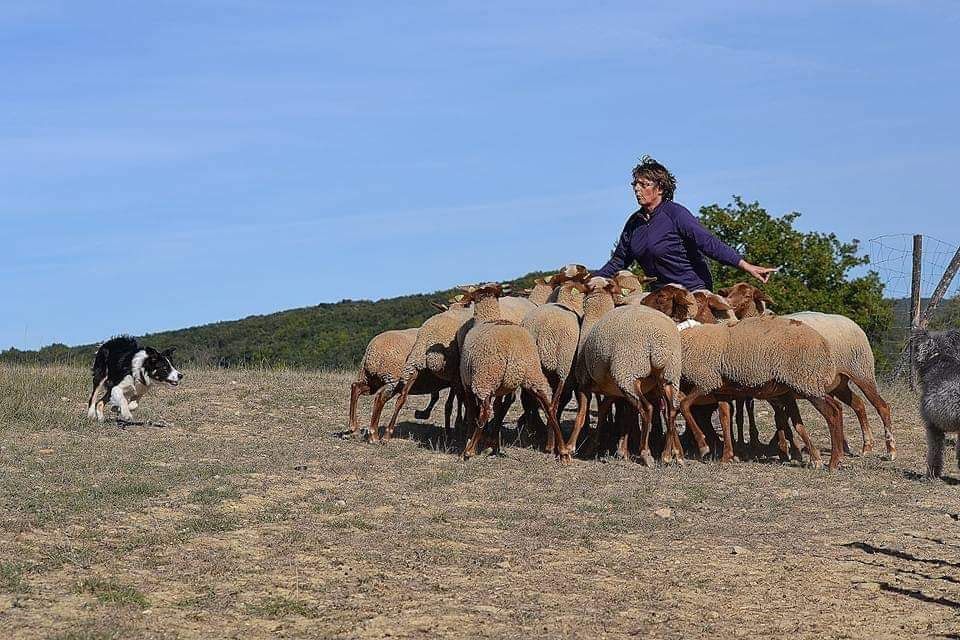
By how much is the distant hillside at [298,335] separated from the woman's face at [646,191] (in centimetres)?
1538

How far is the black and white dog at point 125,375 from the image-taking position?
13922 mm

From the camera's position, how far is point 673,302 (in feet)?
40.1

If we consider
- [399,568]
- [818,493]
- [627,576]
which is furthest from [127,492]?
[818,493]

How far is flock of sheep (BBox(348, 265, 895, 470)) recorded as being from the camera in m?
11.3

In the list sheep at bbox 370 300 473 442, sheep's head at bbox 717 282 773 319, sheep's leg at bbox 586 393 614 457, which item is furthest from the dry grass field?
sheep's head at bbox 717 282 773 319

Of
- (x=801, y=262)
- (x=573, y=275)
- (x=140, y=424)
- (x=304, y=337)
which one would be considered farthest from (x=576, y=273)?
(x=304, y=337)

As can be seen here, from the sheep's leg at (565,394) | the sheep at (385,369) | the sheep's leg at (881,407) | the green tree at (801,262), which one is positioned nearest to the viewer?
the sheep's leg at (565,394)

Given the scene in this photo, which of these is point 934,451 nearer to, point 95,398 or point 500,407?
point 500,407

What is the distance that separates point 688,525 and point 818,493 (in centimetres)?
191

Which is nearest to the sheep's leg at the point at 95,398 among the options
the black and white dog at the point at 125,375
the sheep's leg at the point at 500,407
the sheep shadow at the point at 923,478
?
the black and white dog at the point at 125,375

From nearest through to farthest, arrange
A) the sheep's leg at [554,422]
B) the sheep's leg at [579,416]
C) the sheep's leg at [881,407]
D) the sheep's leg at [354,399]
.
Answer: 1. the sheep's leg at [554,422]
2. the sheep's leg at [579,416]
3. the sheep's leg at [881,407]
4. the sheep's leg at [354,399]

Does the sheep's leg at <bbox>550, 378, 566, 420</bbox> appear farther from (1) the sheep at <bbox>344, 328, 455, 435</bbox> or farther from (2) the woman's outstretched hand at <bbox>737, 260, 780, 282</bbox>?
(2) the woman's outstretched hand at <bbox>737, 260, 780, 282</bbox>

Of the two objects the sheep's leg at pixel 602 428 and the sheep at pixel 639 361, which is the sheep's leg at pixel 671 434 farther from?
the sheep's leg at pixel 602 428

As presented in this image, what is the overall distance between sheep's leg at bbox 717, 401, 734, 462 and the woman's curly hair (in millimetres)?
2285
